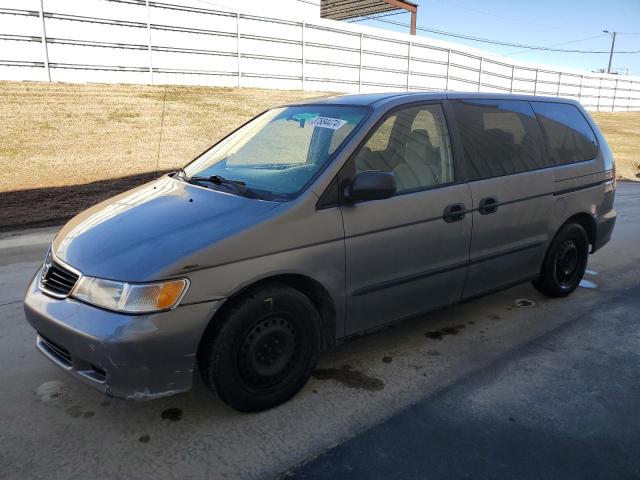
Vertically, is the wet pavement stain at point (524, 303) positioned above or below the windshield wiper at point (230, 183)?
below

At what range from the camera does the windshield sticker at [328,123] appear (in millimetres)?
3404

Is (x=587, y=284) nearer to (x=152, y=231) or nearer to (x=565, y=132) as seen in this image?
(x=565, y=132)

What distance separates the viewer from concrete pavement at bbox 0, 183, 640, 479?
2557 mm

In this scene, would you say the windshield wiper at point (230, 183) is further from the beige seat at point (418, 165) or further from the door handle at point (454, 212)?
the door handle at point (454, 212)

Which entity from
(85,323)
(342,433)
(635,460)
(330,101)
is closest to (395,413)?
(342,433)

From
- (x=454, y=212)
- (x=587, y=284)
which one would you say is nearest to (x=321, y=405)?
(x=454, y=212)

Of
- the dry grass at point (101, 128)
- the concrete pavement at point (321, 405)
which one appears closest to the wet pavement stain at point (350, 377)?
the concrete pavement at point (321, 405)

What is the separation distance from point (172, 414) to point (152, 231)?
3.34 ft

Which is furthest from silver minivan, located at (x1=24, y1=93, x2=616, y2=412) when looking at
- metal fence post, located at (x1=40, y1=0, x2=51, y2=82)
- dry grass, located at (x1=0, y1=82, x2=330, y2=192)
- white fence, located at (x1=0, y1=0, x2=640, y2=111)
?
white fence, located at (x1=0, y1=0, x2=640, y2=111)

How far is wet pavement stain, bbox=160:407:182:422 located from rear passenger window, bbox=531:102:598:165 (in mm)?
3485

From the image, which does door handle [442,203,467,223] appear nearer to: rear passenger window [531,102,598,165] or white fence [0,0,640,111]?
rear passenger window [531,102,598,165]

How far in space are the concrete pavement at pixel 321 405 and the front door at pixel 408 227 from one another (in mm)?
392

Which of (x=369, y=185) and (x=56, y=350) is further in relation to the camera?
(x=369, y=185)

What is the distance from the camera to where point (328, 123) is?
11.4ft
